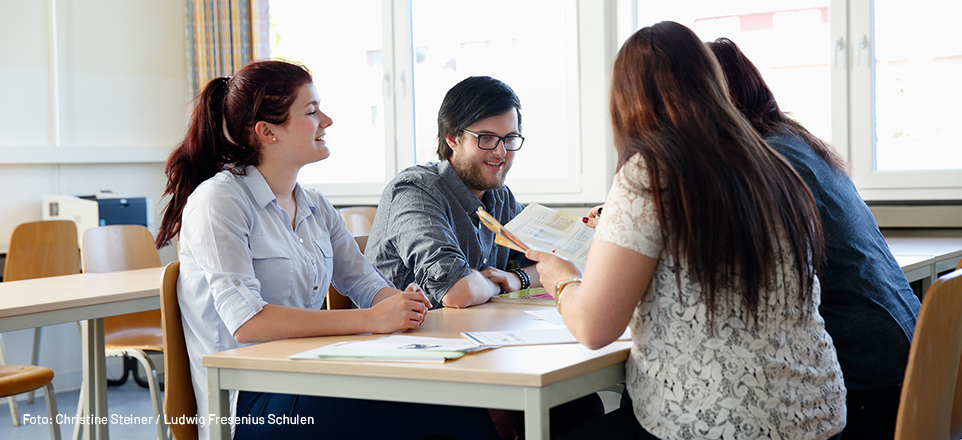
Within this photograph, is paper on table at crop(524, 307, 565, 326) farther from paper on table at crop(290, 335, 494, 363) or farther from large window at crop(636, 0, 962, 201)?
large window at crop(636, 0, 962, 201)

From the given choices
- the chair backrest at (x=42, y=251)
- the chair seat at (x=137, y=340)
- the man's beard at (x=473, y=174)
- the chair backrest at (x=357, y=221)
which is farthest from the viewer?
the chair backrest at (x=357, y=221)

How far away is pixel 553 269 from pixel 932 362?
599 millimetres

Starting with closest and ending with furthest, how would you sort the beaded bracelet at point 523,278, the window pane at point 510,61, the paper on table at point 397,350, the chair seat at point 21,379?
the paper on table at point 397,350 → the beaded bracelet at point 523,278 → the chair seat at point 21,379 → the window pane at point 510,61

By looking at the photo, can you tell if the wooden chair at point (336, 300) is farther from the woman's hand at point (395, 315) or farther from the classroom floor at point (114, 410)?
the classroom floor at point (114, 410)

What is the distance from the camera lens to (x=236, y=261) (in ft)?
4.86

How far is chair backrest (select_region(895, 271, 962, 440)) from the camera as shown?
3.66 ft

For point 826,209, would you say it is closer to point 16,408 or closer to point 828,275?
point 828,275

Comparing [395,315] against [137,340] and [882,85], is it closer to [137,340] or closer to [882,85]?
[137,340]

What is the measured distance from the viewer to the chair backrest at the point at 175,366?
1.48 m

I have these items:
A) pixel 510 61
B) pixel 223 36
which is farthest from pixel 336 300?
pixel 223 36

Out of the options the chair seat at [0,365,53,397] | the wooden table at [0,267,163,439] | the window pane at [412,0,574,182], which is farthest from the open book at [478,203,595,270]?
the window pane at [412,0,574,182]

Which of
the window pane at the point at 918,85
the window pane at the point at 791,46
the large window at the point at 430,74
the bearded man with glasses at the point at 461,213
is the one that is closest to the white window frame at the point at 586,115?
the large window at the point at 430,74

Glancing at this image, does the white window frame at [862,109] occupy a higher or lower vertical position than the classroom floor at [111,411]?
higher

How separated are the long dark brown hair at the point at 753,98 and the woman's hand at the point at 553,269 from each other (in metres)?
0.55
